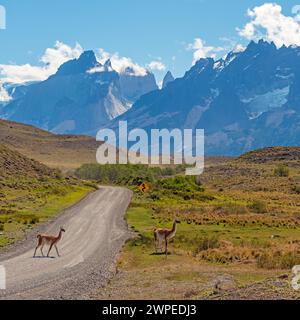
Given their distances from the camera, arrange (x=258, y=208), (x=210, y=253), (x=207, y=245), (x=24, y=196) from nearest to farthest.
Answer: (x=210, y=253), (x=207, y=245), (x=258, y=208), (x=24, y=196)

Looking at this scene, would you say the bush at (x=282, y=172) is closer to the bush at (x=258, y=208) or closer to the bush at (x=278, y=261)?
the bush at (x=258, y=208)

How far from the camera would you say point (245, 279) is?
2656 centimetres

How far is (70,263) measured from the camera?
31.2m

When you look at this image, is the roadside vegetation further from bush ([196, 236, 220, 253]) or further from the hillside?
the hillside

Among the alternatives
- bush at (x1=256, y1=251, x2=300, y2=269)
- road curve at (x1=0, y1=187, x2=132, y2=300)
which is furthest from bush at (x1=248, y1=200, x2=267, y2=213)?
bush at (x1=256, y1=251, x2=300, y2=269)

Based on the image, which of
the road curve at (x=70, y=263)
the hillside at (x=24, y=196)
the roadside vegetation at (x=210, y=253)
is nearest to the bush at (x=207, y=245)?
the roadside vegetation at (x=210, y=253)

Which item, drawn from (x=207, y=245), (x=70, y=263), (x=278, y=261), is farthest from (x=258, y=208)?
(x=70, y=263)

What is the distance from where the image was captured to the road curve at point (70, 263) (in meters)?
24.1

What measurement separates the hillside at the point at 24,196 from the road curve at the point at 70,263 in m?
2.99

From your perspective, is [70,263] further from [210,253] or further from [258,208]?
[258,208]

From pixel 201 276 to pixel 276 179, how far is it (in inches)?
4767

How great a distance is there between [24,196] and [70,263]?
5404cm

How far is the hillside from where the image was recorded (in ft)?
165

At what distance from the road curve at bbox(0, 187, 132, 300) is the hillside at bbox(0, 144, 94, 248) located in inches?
118
